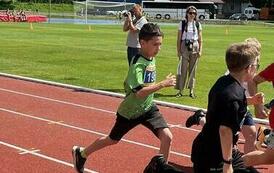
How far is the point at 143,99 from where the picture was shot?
572 centimetres

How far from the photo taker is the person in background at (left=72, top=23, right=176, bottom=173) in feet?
17.7

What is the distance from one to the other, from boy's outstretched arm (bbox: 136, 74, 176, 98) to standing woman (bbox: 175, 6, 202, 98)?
637 centimetres

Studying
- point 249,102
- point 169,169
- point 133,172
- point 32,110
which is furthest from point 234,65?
point 32,110

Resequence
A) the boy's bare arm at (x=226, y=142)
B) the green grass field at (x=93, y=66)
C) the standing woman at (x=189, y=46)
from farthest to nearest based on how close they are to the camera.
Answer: the green grass field at (x=93, y=66)
the standing woman at (x=189, y=46)
the boy's bare arm at (x=226, y=142)

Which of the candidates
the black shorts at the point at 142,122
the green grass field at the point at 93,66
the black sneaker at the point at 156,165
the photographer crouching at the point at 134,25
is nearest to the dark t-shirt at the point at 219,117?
the black sneaker at the point at 156,165

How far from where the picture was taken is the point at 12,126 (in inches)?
343

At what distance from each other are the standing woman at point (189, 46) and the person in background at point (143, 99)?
19.6ft

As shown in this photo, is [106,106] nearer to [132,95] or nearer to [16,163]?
[16,163]

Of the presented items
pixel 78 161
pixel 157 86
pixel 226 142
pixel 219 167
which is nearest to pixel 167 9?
pixel 78 161

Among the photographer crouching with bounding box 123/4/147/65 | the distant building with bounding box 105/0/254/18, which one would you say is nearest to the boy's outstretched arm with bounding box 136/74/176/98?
the photographer crouching with bounding box 123/4/147/65

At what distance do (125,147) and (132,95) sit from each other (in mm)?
1996

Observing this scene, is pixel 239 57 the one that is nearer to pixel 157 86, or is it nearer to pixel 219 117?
pixel 219 117

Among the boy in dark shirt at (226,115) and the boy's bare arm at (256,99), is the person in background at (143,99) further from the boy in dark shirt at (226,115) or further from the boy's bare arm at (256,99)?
the boy in dark shirt at (226,115)

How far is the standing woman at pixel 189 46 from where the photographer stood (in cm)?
1166
